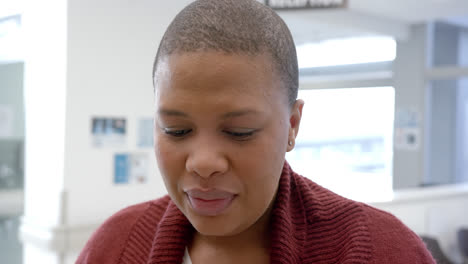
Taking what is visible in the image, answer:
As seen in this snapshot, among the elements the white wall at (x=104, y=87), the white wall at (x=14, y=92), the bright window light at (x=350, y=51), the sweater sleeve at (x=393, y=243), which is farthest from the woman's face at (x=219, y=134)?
the bright window light at (x=350, y=51)

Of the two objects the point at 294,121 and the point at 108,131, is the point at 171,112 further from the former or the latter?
the point at 108,131

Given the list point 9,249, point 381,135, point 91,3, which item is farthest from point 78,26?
point 381,135

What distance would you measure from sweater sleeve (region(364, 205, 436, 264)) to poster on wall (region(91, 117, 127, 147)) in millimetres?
2680

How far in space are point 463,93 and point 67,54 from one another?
640 centimetres

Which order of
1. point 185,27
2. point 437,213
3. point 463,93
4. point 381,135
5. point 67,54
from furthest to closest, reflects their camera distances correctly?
point 381,135
point 463,93
point 437,213
point 67,54
point 185,27

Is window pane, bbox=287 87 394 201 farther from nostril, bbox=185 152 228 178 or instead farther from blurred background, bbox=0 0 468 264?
nostril, bbox=185 152 228 178

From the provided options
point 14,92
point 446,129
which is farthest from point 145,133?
point 446,129

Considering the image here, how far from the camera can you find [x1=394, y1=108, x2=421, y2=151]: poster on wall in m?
7.48

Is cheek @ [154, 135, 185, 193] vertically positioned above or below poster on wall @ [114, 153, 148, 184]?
above

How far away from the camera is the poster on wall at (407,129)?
748 centimetres

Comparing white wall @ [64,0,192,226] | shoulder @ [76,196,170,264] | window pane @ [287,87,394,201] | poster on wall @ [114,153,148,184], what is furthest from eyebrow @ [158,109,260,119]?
window pane @ [287,87,394,201]

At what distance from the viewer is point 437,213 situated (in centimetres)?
362

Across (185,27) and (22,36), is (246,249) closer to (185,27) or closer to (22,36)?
(185,27)

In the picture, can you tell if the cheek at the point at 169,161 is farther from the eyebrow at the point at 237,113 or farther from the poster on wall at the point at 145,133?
the poster on wall at the point at 145,133
